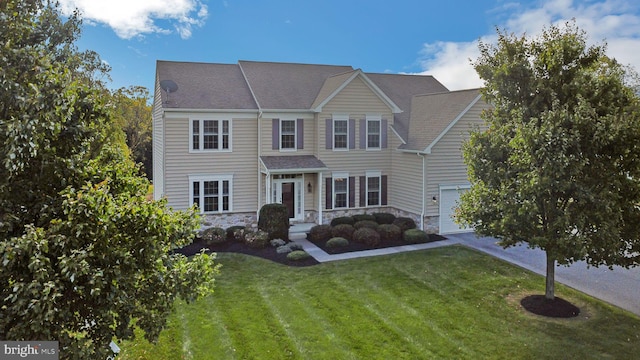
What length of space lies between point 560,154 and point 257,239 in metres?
12.2

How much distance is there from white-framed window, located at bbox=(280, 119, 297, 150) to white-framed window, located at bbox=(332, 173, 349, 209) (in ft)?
8.89

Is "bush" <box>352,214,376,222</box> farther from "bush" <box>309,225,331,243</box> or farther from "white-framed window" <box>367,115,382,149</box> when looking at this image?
"white-framed window" <box>367,115,382,149</box>

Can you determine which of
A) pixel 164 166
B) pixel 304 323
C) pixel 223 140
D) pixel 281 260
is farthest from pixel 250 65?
pixel 304 323

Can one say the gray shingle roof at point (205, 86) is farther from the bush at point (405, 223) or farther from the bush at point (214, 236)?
the bush at point (405, 223)

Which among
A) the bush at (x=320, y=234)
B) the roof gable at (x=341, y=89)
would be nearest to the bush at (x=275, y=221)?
the bush at (x=320, y=234)

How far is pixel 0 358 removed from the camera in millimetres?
5566

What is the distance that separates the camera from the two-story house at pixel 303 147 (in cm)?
2161

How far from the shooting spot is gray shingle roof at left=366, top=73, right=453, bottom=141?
27.8 metres

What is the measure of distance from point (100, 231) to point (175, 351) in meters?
6.13

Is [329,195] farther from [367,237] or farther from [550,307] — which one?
[550,307]

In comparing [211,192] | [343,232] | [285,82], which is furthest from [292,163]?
[285,82]

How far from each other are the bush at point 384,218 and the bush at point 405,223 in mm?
827

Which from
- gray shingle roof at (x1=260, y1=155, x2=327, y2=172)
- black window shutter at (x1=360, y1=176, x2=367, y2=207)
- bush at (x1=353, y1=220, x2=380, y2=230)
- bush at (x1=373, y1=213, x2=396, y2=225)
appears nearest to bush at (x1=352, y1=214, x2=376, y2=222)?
bush at (x1=373, y1=213, x2=396, y2=225)

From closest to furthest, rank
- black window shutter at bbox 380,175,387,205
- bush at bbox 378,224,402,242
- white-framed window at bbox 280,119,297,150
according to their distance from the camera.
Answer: bush at bbox 378,224,402,242 → white-framed window at bbox 280,119,297,150 → black window shutter at bbox 380,175,387,205
